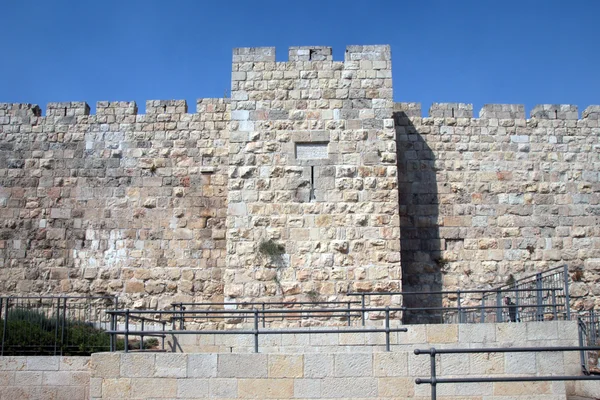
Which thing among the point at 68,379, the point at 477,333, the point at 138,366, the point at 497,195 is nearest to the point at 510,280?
the point at 497,195

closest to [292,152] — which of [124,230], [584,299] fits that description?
[124,230]

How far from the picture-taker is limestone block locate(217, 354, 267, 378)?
7.84 meters

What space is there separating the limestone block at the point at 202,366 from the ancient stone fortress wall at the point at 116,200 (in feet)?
18.2

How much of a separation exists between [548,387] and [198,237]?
8.12m

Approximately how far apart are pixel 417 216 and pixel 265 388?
7.21 m

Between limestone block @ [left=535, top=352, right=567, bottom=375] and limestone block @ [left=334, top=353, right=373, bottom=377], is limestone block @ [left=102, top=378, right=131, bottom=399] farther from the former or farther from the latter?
limestone block @ [left=535, top=352, right=567, bottom=375]

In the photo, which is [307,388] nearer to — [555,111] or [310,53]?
[310,53]

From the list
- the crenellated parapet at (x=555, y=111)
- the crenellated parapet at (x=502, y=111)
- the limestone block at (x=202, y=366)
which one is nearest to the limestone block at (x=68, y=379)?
the limestone block at (x=202, y=366)

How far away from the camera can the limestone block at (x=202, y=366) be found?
788 cm

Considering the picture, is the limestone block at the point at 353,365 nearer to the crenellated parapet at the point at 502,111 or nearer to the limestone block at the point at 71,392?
the limestone block at the point at 71,392

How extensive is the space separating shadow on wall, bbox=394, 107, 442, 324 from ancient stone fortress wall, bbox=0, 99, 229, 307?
4.05m

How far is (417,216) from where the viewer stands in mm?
14000

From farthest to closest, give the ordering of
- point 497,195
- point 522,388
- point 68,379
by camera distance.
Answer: point 497,195, point 68,379, point 522,388

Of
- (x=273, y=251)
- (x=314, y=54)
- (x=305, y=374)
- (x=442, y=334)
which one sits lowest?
(x=305, y=374)
